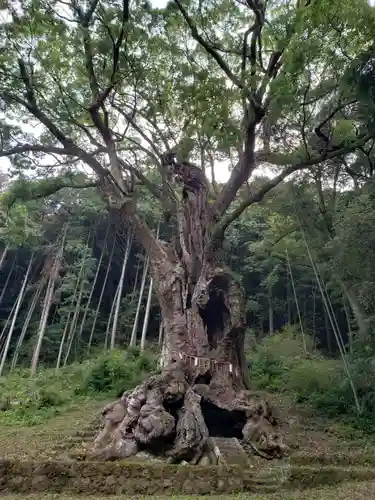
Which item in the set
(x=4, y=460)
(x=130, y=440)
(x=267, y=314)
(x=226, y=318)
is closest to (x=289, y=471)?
(x=130, y=440)

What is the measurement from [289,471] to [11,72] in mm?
7869

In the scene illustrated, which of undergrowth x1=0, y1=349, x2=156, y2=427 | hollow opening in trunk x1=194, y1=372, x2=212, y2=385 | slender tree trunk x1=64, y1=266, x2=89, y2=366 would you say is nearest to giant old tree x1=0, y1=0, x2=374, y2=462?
hollow opening in trunk x1=194, y1=372, x2=212, y2=385

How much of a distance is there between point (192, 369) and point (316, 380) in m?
4.79

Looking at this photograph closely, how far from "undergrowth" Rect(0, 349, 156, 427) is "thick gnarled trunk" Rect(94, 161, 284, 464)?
3.03 m

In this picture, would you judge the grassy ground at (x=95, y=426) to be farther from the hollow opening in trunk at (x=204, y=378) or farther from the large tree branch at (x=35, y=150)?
the large tree branch at (x=35, y=150)

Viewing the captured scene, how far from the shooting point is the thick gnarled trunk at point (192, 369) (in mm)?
5797

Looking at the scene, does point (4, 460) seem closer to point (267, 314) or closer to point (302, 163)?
point (302, 163)

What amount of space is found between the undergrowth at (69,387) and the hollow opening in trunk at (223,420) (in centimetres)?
323

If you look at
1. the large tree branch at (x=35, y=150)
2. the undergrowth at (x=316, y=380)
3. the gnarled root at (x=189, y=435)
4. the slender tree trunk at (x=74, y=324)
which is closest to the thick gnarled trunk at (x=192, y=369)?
the gnarled root at (x=189, y=435)

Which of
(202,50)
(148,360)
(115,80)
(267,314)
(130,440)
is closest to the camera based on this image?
(130,440)

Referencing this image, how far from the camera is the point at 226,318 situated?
8.05 meters

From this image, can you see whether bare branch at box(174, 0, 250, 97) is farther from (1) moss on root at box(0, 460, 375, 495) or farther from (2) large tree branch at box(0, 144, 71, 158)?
(1) moss on root at box(0, 460, 375, 495)

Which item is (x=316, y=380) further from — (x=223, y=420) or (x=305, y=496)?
(x=305, y=496)

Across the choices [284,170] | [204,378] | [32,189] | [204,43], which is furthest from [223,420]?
[204,43]
